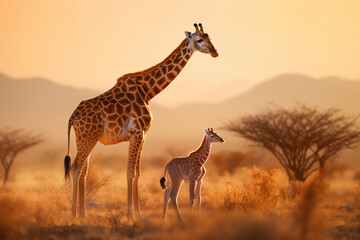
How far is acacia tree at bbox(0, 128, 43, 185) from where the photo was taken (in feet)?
90.1

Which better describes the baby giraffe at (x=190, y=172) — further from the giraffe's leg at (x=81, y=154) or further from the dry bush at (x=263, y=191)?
the dry bush at (x=263, y=191)

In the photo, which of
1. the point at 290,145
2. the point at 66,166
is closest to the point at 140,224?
the point at 66,166

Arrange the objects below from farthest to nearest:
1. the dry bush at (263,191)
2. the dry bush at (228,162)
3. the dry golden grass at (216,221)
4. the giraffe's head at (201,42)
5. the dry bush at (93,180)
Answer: the dry bush at (228,162), the dry bush at (93,180), the dry bush at (263,191), the giraffe's head at (201,42), the dry golden grass at (216,221)

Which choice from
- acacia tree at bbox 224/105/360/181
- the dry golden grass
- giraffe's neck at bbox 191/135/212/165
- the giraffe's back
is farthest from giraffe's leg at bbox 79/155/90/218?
acacia tree at bbox 224/105/360/181

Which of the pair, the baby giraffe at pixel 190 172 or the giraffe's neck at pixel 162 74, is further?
the giraffe's neck at pixel 162 74

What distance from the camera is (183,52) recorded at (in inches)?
479

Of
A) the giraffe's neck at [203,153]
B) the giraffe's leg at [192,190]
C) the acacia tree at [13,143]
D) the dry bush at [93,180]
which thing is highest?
the acacia tree at [13,143]

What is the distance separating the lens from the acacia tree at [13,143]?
27.5 metres

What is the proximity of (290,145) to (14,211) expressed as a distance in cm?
1422

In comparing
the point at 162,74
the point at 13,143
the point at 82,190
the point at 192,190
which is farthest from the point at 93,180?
the point at 13,143

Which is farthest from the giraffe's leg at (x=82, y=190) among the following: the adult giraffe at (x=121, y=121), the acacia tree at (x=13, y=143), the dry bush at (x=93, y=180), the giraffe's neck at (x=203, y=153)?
the acacia tree at (x=13, y=143)

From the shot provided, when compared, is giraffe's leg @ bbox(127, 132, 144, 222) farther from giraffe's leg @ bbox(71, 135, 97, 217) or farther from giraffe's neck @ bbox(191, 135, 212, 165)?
giraffe's neck @ bbox(191, 135, 212, 165)

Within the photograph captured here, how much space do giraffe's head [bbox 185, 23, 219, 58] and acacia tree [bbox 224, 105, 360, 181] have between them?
10.4m

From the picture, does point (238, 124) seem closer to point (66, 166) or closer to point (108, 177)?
point (108, 177)
